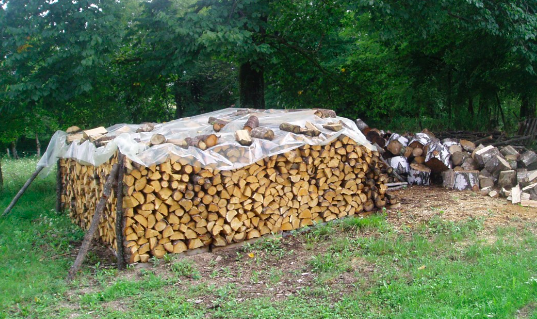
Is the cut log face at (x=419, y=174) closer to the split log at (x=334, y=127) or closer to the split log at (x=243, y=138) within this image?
the split log at (x=334, y=127)

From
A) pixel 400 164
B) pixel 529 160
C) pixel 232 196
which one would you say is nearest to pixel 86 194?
pixel 232 196

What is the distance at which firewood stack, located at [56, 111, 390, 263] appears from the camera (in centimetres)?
538

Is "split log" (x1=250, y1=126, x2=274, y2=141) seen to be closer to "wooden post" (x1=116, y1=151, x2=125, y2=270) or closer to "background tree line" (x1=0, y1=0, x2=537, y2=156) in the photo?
"wooden post" (x1=116, y1=151, x2=125, y2=270)

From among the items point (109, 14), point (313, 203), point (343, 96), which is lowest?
point (313, 203)

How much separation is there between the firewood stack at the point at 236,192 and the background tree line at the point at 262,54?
240 cm

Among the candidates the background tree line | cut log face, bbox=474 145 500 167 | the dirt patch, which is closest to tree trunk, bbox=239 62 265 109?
the background tree line

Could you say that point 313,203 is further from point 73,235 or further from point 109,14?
point 109,14

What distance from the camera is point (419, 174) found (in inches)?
340

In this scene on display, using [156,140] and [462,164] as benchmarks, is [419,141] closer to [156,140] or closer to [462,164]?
[462,164]

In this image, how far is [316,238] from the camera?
5.92 metres

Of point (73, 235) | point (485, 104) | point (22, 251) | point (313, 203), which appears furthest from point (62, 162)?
point (485, 104)

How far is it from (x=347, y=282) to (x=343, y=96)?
8.31m

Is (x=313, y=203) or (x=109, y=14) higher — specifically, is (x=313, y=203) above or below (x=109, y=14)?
below

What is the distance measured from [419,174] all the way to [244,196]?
416 cm
